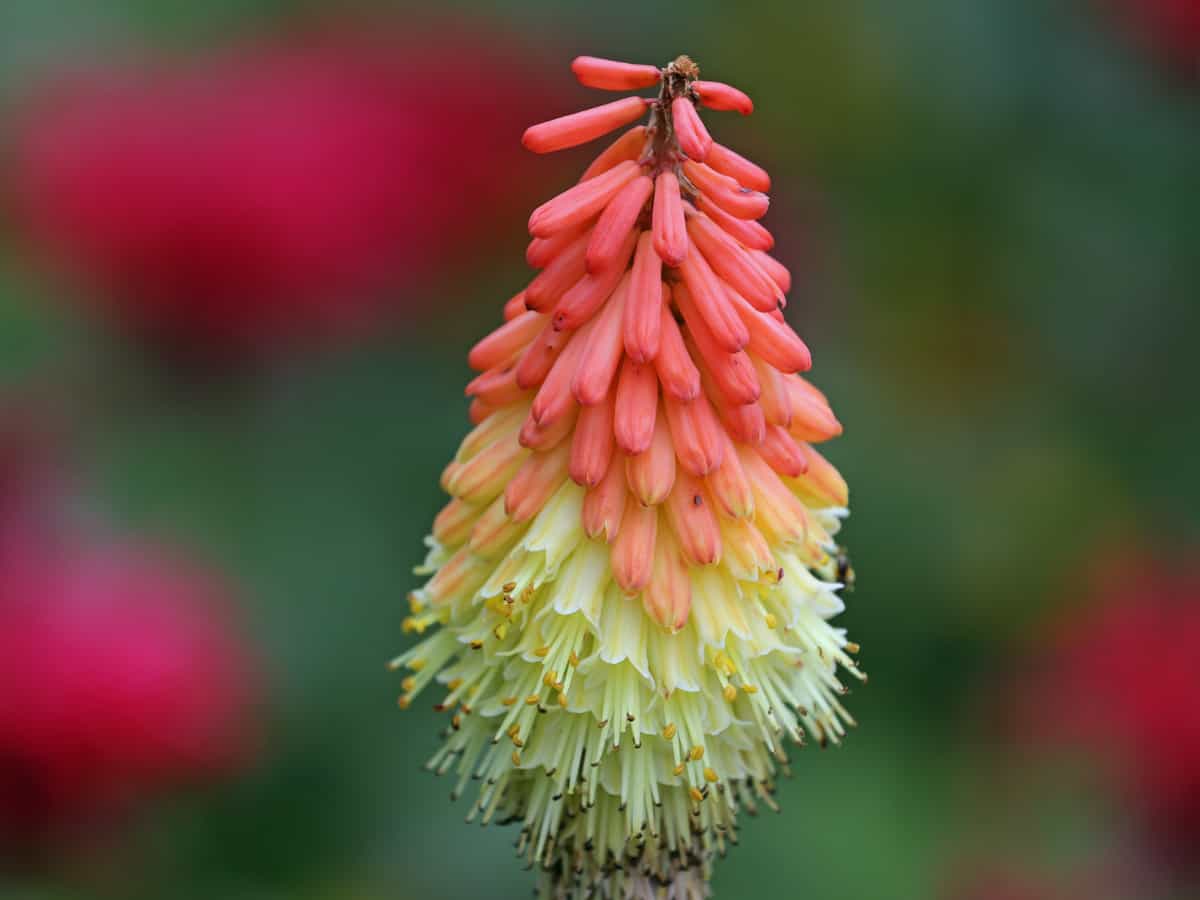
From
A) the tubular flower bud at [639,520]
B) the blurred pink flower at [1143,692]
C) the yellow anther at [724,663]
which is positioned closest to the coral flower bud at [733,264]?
the tubular flower bud at [639,520]

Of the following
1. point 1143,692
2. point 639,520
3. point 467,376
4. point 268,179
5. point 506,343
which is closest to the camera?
point 639,520

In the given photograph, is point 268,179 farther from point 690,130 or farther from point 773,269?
point 690,130

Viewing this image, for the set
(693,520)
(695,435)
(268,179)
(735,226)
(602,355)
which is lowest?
(693,520)

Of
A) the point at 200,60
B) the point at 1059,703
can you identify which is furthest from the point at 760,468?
the point at 200,60

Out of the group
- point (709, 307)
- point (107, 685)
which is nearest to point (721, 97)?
point (709, 307)

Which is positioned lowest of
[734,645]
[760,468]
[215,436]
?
[734,645]

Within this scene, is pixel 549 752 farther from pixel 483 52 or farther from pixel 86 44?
pixel 86 44

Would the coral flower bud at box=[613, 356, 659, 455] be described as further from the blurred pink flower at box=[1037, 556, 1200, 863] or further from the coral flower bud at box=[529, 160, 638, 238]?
A: the blurred pink flower at box=[1037, 556, 1200, 863]
